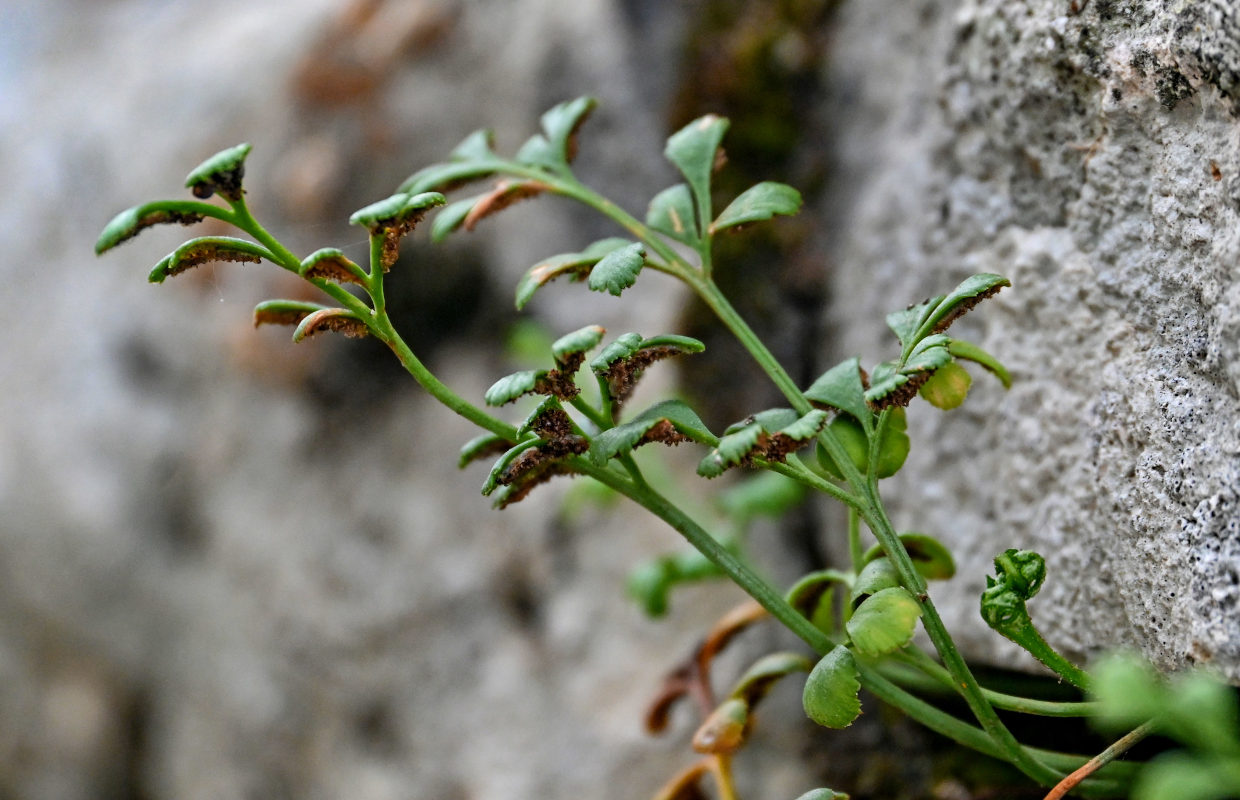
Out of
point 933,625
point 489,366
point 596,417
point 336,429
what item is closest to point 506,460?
point 596,417

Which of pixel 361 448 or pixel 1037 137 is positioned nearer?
pixel 1037 137

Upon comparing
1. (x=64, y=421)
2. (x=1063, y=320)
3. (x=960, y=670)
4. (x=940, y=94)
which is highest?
(x=64, y=421)

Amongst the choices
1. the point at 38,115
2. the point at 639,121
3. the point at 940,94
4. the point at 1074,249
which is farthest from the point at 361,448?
the point at 38,115

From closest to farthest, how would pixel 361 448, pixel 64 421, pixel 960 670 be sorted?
pixel 960 670, pixel 361 448, pixel 64 421

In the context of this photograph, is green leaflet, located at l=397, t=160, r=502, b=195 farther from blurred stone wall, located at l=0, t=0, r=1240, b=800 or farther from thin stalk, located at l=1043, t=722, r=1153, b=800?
thin stalk, located at l=1043, t=722, r=1153, b=800

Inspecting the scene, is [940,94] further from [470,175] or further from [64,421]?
[64,421]

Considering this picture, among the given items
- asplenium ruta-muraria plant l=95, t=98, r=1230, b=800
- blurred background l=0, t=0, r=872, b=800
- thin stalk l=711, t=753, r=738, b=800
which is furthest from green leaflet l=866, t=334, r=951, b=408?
blurred background l=0, t=0, r=872, b=800
